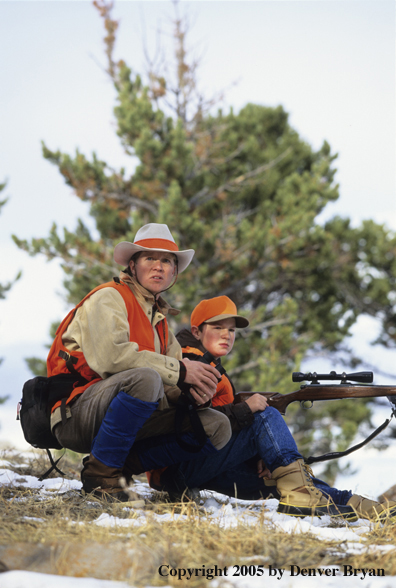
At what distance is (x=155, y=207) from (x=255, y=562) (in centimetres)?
1249

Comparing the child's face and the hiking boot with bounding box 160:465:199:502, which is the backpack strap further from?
the child's face

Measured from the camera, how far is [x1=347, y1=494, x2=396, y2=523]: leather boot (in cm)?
337

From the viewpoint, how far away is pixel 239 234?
15031 millimetres

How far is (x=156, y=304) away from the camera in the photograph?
3662 millimetres

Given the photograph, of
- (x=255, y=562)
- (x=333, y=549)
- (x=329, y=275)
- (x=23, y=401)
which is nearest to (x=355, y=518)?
(x=333, y=549)

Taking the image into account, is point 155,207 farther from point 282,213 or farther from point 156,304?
point 156,304

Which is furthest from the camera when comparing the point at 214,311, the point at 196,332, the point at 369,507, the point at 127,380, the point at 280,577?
the point at 196,332

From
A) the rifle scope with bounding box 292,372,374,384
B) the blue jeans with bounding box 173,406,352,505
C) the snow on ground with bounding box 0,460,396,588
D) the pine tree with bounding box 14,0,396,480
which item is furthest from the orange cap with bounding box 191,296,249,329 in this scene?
the pine tree with bounding box 14,0,396,480

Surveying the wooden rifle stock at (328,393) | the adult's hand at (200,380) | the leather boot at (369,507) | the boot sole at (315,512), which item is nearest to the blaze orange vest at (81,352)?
the adult's hand at (200,380)

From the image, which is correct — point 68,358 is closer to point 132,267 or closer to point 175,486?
point 132,267

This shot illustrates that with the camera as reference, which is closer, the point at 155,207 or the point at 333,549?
the point at 333,549

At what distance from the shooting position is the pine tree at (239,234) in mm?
13083

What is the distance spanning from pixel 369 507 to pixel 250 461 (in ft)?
2.75

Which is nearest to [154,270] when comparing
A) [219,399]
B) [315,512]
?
[219,399]
